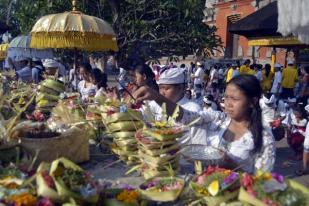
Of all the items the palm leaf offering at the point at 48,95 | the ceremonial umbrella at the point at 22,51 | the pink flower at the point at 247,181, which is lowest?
the pink flower at the point at 247,181

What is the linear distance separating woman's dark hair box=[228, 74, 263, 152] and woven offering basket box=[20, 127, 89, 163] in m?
0.88

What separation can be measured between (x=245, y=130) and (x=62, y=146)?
0.99 m

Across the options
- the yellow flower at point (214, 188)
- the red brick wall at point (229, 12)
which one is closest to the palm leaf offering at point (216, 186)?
the yellow flower at point (214, 188)

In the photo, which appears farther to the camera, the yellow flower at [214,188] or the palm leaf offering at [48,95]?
the palm leaf offering at [48,95]

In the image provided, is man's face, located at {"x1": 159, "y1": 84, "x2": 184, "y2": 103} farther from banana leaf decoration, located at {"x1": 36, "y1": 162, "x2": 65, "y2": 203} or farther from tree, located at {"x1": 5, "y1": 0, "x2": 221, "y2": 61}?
tree, located at {"x1": 5, "y1": 0, "x2": 221, "y2": 61}

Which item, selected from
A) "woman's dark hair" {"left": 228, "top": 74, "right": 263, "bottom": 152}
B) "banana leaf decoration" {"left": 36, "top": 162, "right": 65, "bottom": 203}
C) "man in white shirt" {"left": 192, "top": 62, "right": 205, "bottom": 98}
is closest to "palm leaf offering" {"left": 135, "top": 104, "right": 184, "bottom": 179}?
"woman's dark hair" {"left": 228, "top": 74, "right": 263, "bottom": 152}

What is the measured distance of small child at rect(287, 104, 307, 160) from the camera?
Answer: 610 centimetres

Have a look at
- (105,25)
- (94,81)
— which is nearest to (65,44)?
(105,25)

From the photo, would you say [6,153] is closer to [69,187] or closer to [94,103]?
[69,187]

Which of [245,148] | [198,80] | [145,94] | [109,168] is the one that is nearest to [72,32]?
[145,94]

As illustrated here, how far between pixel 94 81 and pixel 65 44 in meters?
1.22

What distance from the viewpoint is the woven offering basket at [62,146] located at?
2021mm

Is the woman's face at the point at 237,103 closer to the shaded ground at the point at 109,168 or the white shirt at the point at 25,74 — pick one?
the shaded ground at the point at 109,168

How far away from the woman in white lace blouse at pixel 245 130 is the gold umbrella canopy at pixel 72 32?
253cm
